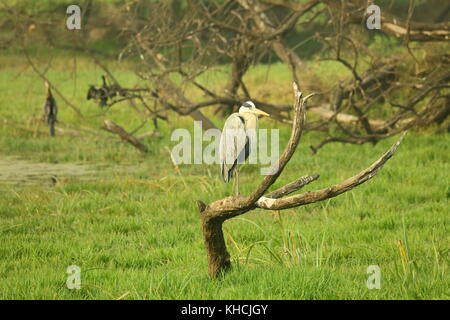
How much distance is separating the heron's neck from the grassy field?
0.78 m

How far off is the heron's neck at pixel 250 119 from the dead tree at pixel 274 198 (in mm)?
665

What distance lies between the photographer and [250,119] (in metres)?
4.93

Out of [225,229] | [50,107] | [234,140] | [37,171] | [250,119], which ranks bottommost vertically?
[225,229]

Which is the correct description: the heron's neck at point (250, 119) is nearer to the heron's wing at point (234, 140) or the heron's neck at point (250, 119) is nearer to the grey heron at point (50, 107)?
the heron's wing at point (234, 140)

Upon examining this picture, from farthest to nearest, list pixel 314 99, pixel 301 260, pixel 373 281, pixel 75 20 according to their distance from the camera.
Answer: pixel 314 99
pixel 75 20
pixel 301 260
pixel 373 281

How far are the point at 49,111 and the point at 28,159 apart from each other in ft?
3.36

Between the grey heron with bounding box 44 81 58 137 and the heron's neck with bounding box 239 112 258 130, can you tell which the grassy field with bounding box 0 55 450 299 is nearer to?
the grey heron with bounding box 44 81 58 137

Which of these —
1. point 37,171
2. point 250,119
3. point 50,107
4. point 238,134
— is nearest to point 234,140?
point 238,134

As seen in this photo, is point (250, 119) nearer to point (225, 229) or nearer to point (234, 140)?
point (234, 140)

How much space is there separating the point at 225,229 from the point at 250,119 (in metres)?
→ 1.79

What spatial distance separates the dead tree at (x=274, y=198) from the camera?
3684 millimetres
